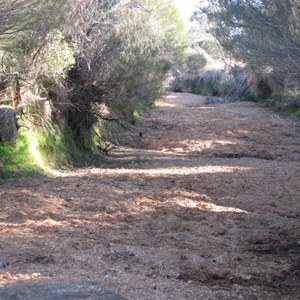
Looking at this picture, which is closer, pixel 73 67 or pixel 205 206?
pixel 205 206

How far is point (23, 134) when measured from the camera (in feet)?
42.2

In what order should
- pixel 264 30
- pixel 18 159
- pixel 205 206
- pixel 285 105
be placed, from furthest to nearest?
pixel 285 105 → pixel 18 159 → pixel 205 206 → pixel 264 30

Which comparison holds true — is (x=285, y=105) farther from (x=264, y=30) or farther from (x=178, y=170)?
(x=264, y=30)

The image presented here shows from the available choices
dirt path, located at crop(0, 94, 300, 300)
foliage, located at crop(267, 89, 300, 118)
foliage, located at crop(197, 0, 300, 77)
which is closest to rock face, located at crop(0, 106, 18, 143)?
dirt path, located at crop(0, 94, 300, 300)

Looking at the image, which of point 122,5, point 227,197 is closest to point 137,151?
point 122,5

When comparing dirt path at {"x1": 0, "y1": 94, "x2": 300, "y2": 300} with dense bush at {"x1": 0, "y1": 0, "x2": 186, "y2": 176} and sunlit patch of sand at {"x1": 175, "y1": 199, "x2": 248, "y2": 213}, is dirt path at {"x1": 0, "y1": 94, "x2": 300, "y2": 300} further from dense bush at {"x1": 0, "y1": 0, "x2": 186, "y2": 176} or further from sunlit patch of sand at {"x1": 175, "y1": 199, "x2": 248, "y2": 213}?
dense bush at {"x1": 0, "y1": 0, "x2": 186, "y2": 176}

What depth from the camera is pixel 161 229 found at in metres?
8.88

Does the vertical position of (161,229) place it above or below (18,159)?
below

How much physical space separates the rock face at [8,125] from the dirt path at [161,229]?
1.11m

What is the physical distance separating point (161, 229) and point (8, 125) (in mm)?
4432

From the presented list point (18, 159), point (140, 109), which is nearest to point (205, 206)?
point (18, 159)

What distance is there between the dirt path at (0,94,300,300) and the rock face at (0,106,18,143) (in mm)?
1108

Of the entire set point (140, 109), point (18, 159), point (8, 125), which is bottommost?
point (18, 159)

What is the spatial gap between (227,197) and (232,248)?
3345mm
